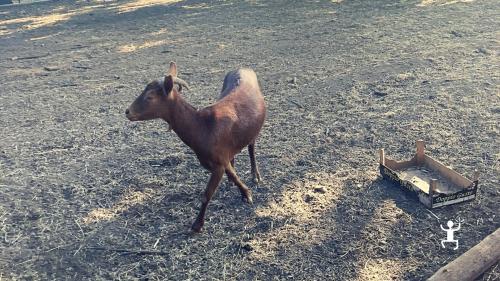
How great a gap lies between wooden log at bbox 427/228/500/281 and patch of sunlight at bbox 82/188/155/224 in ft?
10.9

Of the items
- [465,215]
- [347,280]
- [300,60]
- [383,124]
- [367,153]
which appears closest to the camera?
[347,280]

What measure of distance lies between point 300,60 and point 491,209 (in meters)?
6.08

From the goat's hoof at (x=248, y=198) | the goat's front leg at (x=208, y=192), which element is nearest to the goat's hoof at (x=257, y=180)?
the goat's hoof at (x=248, y=198)

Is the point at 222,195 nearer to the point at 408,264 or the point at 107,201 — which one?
the point at 107,201

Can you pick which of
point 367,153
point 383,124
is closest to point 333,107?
point 383,124

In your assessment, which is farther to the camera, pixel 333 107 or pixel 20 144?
pixel 333 107

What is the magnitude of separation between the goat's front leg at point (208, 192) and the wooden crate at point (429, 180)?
6.65 ft

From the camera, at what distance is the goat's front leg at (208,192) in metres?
4.81

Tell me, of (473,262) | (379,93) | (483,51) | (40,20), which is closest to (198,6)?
(40,20)

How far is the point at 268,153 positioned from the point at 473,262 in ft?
10.3

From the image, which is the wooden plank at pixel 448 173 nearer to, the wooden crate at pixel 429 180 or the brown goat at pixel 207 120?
the wooden crate at pixel 429 180

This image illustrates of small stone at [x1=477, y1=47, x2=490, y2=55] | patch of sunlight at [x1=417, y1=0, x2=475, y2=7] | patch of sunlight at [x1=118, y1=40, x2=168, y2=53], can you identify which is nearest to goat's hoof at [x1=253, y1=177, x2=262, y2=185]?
small stone at [x1=477, y1=47, x2=490, y2=55]

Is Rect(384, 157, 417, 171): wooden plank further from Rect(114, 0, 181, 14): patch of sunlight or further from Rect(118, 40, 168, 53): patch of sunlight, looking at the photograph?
Rect(114, 0, 181, 14): patch of sunlight

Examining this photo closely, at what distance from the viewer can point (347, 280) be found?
429 centimetres
